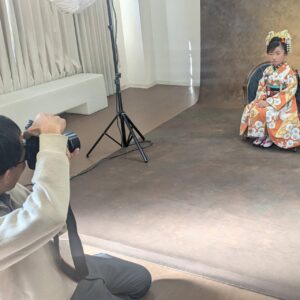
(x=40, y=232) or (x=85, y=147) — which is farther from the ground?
(x=40, y=232)

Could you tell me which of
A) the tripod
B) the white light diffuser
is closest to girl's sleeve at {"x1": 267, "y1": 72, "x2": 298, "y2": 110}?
the tripod

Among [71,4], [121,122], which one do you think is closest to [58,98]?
[121,122]

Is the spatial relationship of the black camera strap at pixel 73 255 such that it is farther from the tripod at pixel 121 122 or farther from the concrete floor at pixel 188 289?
the tripod at pixel 121 122

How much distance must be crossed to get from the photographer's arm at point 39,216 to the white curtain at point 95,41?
14.5 ft

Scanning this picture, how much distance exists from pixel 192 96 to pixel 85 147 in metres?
2.04

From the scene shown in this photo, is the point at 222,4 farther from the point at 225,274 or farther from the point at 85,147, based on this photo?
the point at 225,274

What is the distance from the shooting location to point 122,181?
9.57 ft

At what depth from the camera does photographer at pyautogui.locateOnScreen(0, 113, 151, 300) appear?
2.98ft

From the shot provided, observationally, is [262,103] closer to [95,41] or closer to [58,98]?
[58,98]

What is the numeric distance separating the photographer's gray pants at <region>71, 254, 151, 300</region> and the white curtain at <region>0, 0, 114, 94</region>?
3.09 m

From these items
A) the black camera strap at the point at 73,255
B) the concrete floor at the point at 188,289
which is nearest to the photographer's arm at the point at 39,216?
the black camera strap at the point at 73,255

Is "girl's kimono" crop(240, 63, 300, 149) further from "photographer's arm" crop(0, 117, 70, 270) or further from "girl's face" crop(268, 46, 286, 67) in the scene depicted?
"photographer's arm" crop(0, 117, 70, 270)

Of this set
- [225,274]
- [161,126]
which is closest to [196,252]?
[225,274]

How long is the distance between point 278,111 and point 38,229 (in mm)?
2752
